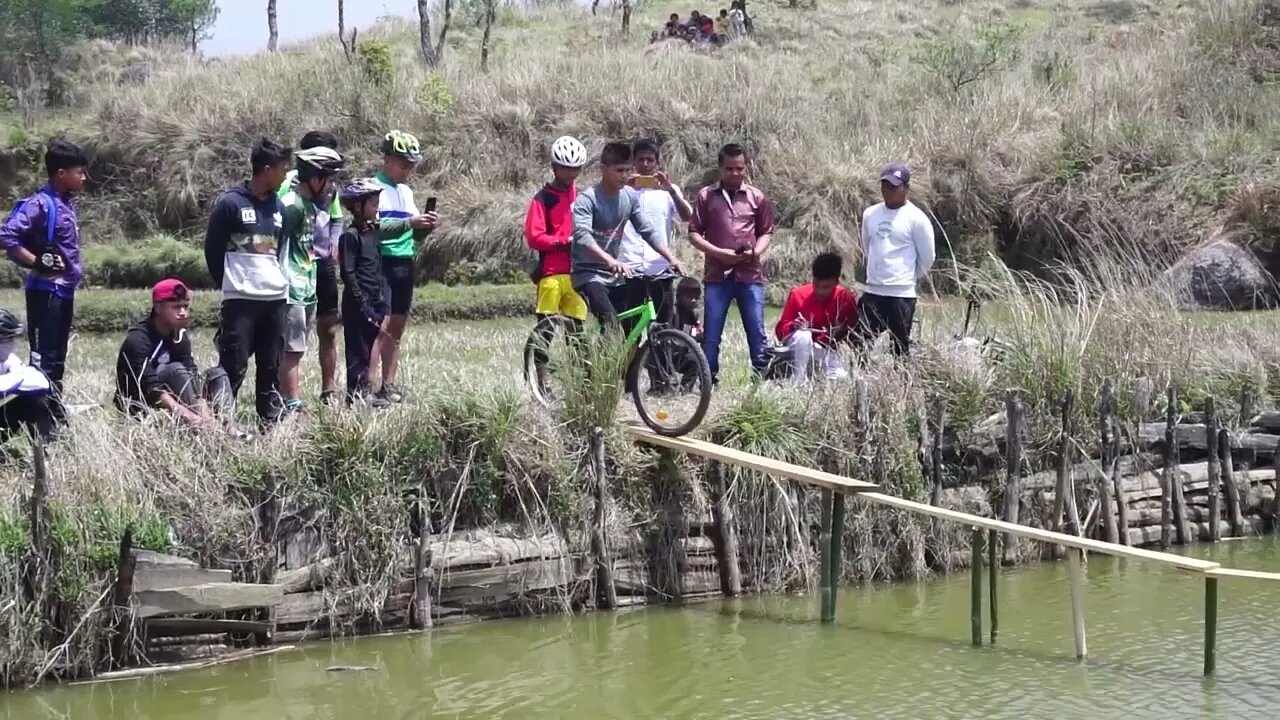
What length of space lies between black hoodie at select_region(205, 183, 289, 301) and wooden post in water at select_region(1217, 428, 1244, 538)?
6.58 m

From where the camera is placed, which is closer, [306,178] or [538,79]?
[306,178]

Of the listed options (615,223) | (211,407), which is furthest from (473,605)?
(615,223)

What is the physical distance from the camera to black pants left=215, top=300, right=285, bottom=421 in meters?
8.38

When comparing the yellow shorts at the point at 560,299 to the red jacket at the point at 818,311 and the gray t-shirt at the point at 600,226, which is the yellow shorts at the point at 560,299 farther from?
the red jacket at the point at 818,311

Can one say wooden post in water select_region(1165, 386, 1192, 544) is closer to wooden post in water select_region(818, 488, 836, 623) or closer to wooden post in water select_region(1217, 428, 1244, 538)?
wooden post in water select_region(1217, 428, 1244, 538)

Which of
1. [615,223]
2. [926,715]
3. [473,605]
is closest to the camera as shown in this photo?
[926,715]

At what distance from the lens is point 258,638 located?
7.96 metres

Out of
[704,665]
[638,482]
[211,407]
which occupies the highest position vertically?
[211,407]

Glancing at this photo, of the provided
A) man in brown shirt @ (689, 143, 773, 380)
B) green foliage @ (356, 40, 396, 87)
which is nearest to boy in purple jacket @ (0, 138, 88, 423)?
man in brown shirt @ (689, 143, 773, 380)

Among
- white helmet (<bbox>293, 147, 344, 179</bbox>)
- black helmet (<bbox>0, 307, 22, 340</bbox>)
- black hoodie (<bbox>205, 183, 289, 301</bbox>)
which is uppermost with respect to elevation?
white helmet (<bbox>293, 147, 344, 179</bbox>)

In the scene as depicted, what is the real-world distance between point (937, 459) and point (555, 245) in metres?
2.85

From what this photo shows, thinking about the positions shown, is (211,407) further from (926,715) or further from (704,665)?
(926,715)

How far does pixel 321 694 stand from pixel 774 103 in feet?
58.1

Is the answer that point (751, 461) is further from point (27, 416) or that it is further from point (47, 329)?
point (47, 329)
